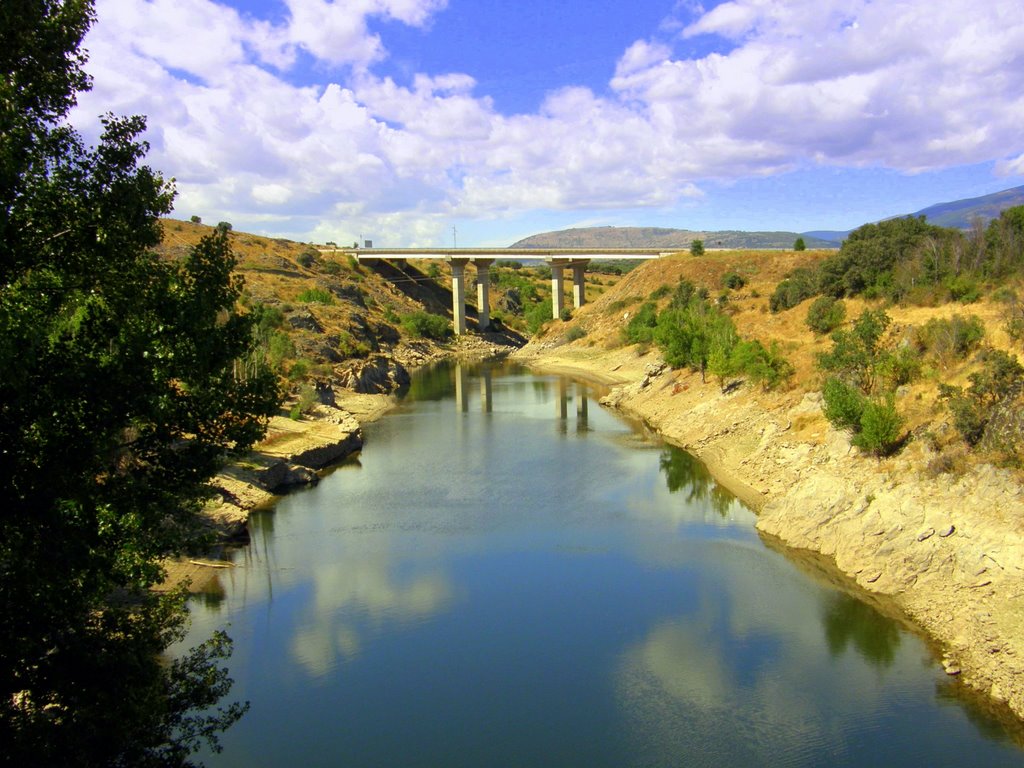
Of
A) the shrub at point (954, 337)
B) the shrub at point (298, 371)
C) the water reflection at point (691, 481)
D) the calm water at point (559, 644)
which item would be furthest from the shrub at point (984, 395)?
the shrub at point (298, 371)

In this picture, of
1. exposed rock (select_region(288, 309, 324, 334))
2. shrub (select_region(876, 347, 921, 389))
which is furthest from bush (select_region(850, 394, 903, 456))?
exposed rock (select_region(288, 309, 324, 334))

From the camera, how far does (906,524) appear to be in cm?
2611

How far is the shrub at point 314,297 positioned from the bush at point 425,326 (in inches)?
478

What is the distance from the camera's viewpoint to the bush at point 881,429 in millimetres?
30438

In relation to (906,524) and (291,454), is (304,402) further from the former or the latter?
(906,524)

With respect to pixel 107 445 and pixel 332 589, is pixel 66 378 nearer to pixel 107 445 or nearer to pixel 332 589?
pixel 107 445

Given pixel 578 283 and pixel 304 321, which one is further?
pixel 578 283

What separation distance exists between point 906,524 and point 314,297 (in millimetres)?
75294

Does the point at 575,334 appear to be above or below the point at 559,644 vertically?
above

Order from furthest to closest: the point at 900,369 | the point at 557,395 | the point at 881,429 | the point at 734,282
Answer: the point at 734,282, the point at 557,395, the point at 900,369, the point at 881,429

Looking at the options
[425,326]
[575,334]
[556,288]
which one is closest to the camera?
[575,334]

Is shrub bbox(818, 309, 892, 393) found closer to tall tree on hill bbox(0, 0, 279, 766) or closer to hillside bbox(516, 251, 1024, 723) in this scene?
hillside bbox(516, 251, 1024, 723)

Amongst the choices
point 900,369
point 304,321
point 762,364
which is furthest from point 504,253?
point 900,369

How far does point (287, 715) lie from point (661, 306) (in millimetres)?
75473
